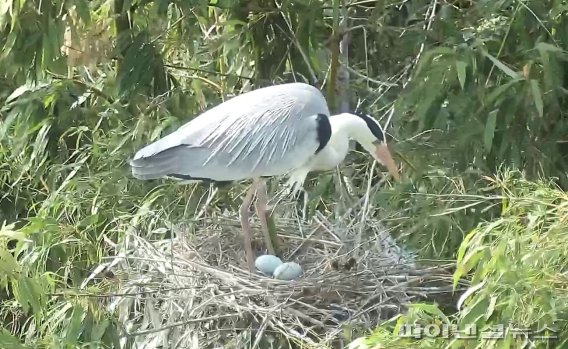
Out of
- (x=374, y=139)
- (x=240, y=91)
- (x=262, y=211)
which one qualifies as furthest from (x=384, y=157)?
(x=240, y=91)

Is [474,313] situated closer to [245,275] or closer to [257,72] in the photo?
[245,275]

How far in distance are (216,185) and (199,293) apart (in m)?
0.52

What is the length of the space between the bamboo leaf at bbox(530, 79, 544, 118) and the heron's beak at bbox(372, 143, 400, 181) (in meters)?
0.52

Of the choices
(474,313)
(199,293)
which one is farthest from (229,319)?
(474,313)

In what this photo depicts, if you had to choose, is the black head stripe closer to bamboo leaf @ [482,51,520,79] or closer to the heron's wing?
the heron's wing

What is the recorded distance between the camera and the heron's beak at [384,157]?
11.0 feet

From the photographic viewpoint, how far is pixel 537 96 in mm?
2920

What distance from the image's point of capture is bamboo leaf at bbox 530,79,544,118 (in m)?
2.88

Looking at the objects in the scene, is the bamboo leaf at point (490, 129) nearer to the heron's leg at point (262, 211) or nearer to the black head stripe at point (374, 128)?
the black head stripe at point (374, 128)

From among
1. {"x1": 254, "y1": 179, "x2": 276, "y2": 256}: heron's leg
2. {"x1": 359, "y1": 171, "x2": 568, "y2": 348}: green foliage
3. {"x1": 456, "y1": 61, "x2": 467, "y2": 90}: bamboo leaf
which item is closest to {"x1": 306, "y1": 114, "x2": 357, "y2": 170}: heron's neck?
{"x1": 254, "y1": 179, "x2": 276, "y2": 256}: heron's leg

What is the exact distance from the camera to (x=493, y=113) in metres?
2.98

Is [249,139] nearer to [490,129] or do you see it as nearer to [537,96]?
[490,129]

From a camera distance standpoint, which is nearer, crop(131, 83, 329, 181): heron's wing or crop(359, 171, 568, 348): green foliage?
crop(359, 171, 568, 348): green foliage

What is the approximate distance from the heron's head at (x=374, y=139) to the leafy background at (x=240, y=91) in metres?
0.09
